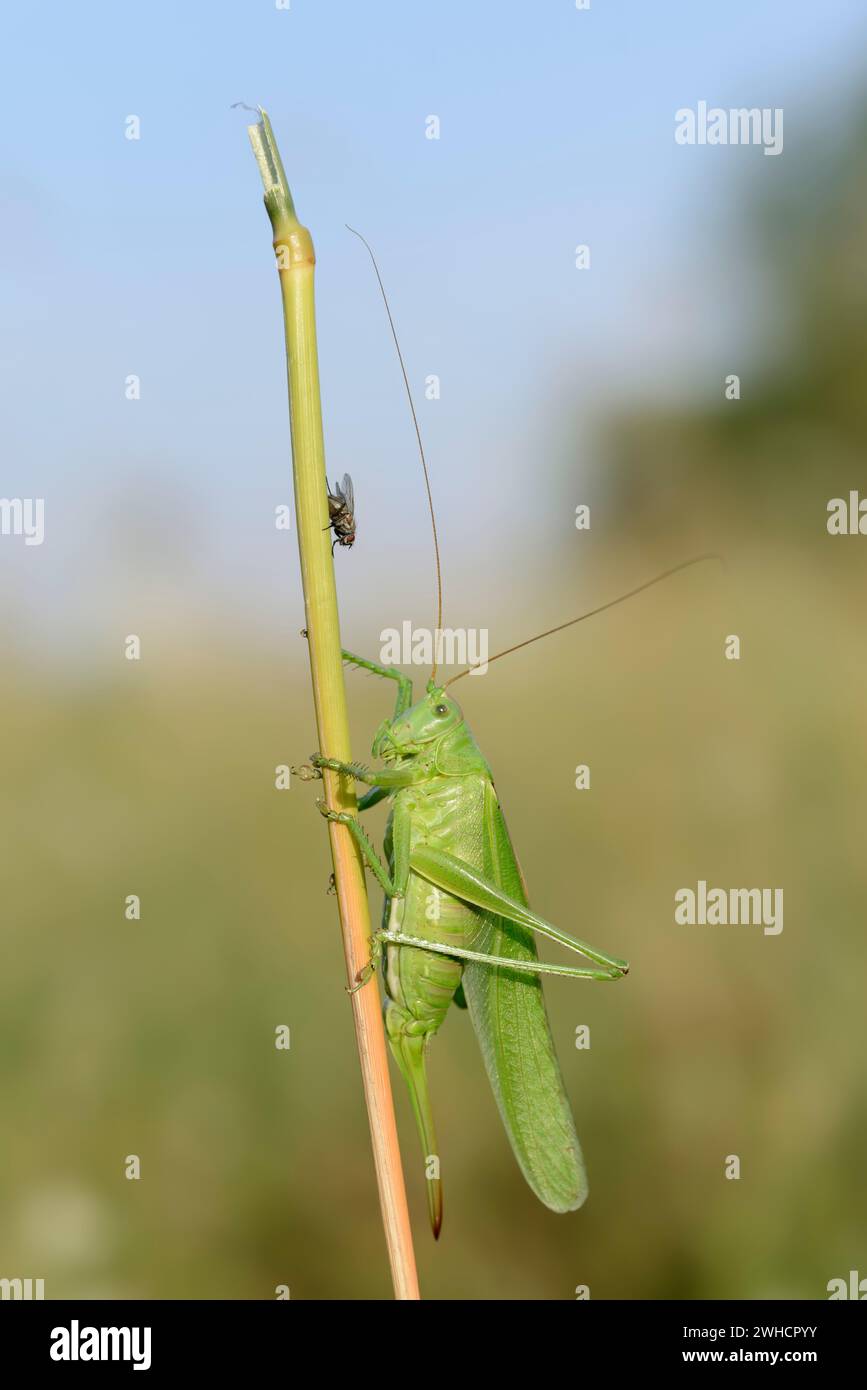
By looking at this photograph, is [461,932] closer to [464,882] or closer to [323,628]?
[464,882]

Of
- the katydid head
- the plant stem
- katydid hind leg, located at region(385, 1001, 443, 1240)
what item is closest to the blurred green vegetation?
katydid hind leg, located at region(385, 1001, 443, 1240)

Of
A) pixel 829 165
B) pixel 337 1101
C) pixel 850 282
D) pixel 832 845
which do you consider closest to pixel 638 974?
pixel 832 845

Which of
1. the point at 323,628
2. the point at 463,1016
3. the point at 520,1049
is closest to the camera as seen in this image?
the point at 323,628

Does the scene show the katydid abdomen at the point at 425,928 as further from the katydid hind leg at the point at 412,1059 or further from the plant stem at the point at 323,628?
the plant stem at the point at 323,628

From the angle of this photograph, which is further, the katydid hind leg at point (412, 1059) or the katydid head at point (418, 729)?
the katydid head at point (418, 729)

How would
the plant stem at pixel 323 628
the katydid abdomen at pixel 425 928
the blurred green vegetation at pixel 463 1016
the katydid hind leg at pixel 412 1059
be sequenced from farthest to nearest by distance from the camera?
the blurred green vegetation at pixel 463 1016 → the katydid abdomen at pixel 425 928 → the katydid hind leg at pixel 412 1059 → the plant stem at pixel 323 628

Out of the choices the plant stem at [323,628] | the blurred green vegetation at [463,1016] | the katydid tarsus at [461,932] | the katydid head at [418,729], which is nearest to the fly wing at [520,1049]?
the katydid tarsus at [461,932]

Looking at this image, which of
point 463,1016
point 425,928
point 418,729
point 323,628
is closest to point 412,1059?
point 425,928

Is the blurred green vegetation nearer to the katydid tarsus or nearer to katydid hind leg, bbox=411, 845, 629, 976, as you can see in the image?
the katydid tarsus
